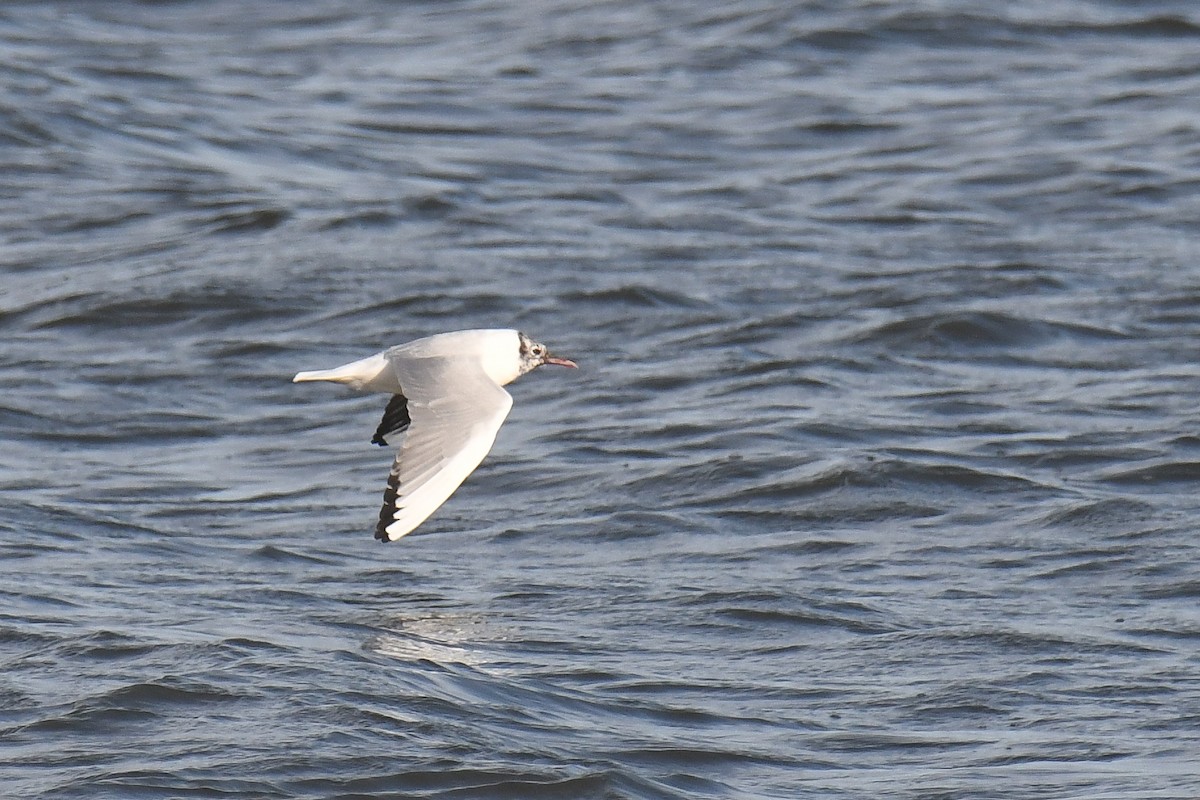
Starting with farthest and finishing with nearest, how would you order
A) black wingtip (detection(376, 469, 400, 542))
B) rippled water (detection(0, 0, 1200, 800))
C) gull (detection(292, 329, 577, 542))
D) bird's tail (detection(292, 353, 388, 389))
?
bird's tail (detection(292, 353, 388, 389))
gull (detection(292, 329, 577, 542))
black wingtip (detection(376, 469, 400, 542))
rippled water (detection(0, 0, 1200, 800))

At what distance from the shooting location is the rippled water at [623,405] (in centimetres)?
548

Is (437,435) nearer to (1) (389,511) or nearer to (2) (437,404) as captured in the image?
(2) (437,404)

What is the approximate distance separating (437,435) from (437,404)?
158 millimetres

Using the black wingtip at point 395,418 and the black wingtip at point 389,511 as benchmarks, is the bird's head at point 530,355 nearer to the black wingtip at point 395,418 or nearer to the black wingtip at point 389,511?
the black wingtip at point 395,418

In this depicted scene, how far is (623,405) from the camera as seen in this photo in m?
9.45

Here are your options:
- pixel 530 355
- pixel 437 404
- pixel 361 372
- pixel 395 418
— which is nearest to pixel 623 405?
→ pixel 530 355

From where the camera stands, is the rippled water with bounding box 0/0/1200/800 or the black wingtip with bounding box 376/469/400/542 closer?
the rippled water with bounding box 0/0/1200/800

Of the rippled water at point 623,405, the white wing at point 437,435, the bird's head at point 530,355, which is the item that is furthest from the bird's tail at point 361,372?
the rippled water at point 623,405

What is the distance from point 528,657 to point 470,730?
75 cm

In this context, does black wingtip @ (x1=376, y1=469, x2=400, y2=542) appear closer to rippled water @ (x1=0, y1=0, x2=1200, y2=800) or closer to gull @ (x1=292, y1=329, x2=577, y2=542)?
gull @ (x1=292, y1=329, x2=577, y2=542)

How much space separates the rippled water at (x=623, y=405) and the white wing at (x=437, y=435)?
440 millimetres

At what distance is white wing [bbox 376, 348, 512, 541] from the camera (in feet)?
18.9

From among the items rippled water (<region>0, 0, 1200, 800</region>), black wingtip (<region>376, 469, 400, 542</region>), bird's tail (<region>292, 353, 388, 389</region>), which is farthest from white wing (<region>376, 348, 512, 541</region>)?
rippled water (<region>0, 0, 1200, 800</region>)

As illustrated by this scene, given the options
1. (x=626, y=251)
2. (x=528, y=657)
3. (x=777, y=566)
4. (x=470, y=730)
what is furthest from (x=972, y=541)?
(x=626, y=251)
